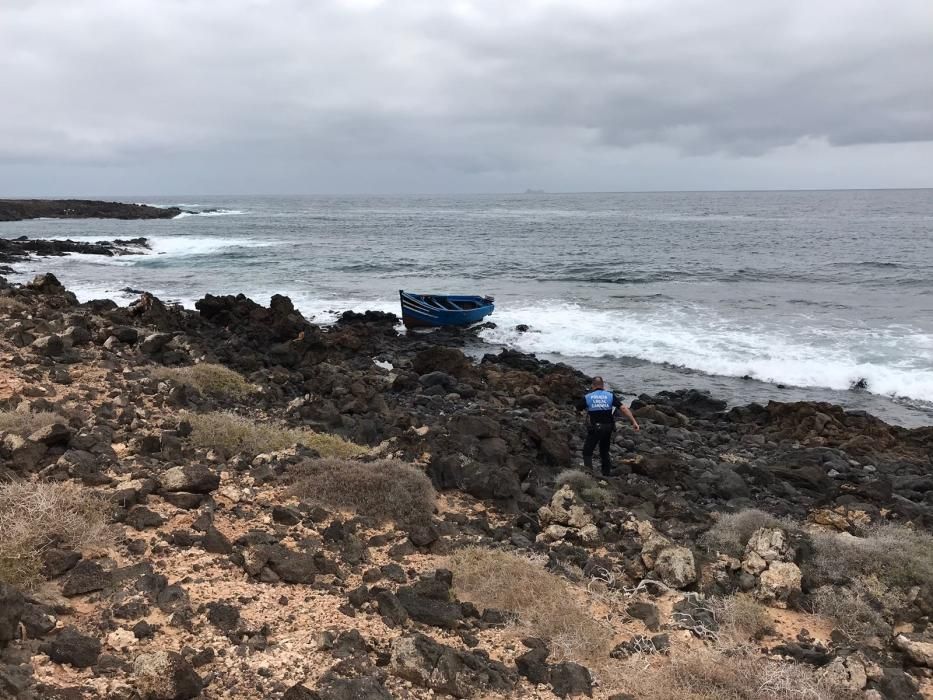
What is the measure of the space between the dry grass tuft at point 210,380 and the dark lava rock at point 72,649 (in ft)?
22.4

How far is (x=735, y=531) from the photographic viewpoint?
7.15 m

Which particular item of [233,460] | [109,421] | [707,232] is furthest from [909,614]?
[707,232]

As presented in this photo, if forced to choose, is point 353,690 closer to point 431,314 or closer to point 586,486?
point 586,486

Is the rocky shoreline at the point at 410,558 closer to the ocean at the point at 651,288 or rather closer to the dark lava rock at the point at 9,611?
the dark lava rock at the point at 9,611

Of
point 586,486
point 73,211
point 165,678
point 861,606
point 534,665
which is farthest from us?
point 73,211

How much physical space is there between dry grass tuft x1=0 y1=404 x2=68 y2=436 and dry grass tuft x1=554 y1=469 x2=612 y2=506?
233 inches

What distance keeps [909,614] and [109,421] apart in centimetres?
856

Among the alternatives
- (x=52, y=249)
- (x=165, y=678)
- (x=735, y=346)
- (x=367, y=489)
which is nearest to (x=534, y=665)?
(x=165, y=678)

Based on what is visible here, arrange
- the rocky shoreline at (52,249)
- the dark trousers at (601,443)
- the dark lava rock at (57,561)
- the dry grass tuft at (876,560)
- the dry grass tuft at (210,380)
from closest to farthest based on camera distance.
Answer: the dark lava rock at (57,561), the dry grass tuft at (876,560), the dark trousers at (601,443), the dry grass tuft at (210,380), the rocky shoreline at (52,249)

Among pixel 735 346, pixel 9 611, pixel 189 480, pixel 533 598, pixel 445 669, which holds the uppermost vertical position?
pixel 9 611

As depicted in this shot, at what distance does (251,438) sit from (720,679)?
224 inches

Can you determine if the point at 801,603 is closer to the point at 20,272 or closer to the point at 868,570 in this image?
the point at 868,570

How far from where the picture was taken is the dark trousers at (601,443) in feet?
32.9

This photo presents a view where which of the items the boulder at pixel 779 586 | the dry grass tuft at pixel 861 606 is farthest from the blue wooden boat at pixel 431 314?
the dry grass tuft at pixel 861 606
